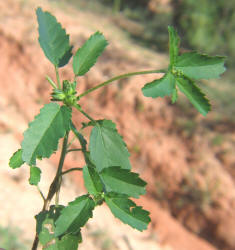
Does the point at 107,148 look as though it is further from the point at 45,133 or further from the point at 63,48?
the point at 63,48

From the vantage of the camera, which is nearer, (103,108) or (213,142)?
(213,142)

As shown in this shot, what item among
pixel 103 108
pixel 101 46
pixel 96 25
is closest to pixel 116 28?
pixel 96 25

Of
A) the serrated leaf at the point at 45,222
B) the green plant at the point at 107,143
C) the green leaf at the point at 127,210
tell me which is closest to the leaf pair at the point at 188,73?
the green plant at the point at 107,143

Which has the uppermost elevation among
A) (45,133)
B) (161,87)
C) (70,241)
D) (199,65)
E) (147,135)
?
(147,135)

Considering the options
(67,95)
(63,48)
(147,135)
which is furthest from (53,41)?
(147,135)

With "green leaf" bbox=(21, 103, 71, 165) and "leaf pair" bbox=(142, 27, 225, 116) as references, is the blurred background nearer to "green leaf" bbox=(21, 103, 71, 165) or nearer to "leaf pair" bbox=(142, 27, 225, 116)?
"green leaf" bbox=(21, 103, 71, 165)

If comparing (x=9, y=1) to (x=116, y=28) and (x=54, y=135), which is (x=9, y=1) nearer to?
(x=116, y=28)

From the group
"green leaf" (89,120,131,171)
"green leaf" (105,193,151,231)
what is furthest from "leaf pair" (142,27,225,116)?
"green leaf" (105,193,151,231)
